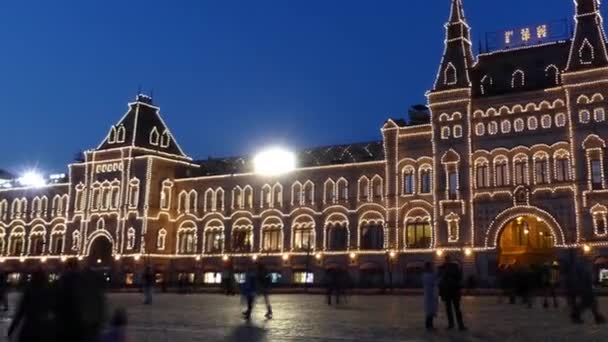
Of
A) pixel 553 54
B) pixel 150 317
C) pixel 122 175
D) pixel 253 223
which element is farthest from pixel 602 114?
pixel 122 175

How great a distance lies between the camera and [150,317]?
70.7 feet

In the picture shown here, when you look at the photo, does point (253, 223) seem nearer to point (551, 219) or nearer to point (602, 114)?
point (551, 219)

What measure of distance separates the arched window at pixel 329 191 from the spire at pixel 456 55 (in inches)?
510

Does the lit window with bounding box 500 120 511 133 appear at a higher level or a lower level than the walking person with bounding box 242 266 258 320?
higher

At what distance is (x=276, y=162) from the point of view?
66000 mm

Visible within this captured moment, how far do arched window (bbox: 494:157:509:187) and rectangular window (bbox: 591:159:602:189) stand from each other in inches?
246

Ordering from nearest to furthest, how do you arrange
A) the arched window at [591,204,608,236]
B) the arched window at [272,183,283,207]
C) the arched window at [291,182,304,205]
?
1. the arched window at [591,204,608,236]
2. the arched window at [291,182,304,205]
3. the arched window at [272,183,283,207]

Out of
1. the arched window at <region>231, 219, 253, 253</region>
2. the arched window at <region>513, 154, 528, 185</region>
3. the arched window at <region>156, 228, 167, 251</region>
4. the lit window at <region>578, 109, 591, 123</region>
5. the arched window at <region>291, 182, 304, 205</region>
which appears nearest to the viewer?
the lit window at <region>578, 109, 591, 123</region>

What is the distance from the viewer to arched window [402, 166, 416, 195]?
57.8m

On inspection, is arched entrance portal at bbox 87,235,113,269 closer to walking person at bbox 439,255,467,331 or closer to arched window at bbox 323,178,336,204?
arched window at bbox 323,178,336,204

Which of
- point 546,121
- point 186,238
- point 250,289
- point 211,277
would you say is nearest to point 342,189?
point 211,277

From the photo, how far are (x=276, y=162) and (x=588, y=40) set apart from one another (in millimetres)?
29507

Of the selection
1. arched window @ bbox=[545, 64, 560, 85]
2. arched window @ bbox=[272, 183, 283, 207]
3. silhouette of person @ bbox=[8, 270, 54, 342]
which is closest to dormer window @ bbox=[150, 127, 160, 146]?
arched window @ bbox=[272, 183, 283, 207]

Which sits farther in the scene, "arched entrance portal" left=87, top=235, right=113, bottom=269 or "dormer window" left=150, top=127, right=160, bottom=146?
"dormer window" left=150, top=127, right=160, bottom=146
